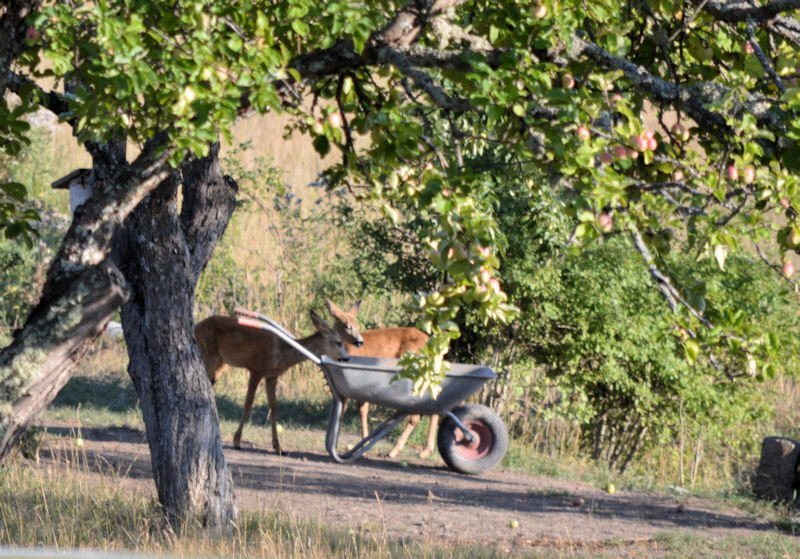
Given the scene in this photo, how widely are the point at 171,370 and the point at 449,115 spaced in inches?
97.7

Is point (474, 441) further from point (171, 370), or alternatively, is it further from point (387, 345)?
point (171, 370)

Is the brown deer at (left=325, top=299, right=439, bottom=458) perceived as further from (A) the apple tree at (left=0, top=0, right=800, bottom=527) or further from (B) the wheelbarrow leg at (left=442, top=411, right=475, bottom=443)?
(A) the apple tree at (left=0, top=0, right=800, bottom=527)

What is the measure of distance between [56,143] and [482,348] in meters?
19.4

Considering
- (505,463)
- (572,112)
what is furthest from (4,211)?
(505,463)

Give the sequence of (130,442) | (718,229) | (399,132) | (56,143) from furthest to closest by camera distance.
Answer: (56,143)
(130,442)
(399,132)
(718,229)

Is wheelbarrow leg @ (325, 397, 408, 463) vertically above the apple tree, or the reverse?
the apple tree

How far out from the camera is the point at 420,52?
12.9 ft

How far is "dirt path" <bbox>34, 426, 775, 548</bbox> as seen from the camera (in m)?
6.72

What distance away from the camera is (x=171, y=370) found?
18.6 ft

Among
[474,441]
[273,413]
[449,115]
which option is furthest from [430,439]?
[449,115]

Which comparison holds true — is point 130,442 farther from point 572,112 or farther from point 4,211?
point 572,112

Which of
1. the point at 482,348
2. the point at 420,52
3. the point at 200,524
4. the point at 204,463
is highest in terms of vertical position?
the point at 420,52

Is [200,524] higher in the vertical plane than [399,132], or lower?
lower

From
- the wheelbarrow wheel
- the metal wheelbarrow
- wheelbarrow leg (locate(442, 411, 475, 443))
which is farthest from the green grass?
wheelbarrow leg (locate(442, 411, 475, 443))
